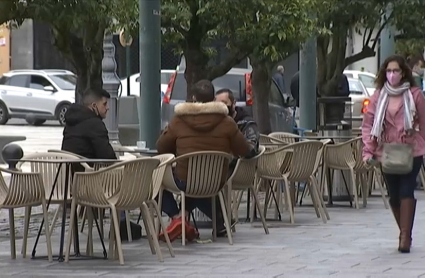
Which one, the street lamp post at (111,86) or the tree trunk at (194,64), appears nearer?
the tree trunk at (194,64)

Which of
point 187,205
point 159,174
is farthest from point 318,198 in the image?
point 159,174

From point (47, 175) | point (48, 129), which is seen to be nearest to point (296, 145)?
point (47, 175)

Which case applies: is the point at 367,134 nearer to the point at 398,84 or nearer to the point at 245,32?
the point at 398,84

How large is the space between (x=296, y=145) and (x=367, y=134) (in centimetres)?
204

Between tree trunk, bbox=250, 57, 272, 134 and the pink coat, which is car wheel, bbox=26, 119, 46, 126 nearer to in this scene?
tree trunk, bbox=250, 57, 272, 134

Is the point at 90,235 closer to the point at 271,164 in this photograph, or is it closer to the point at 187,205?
the point at 187,205

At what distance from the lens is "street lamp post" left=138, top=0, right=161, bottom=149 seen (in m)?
11.7

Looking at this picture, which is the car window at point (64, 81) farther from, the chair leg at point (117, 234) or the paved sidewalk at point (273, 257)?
the chair leg at point (117, 234)

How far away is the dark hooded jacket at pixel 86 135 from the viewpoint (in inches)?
375

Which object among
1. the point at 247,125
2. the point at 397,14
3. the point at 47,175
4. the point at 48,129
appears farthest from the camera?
the point at 48,129

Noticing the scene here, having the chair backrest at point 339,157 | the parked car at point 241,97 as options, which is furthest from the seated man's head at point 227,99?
the parked car at point 241,97

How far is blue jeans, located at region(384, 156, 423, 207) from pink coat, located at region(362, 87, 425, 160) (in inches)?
4.8

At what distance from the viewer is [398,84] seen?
31.3ft

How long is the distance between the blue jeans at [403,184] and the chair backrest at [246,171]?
1.69 meters
